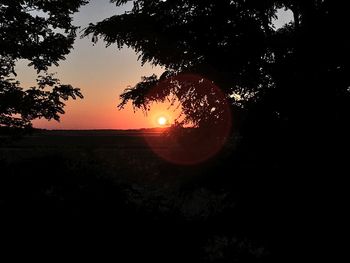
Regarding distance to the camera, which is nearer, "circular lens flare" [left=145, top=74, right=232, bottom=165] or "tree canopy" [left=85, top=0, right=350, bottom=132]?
"tree canopy" [left=85, top=0, right=350, bottom=132]

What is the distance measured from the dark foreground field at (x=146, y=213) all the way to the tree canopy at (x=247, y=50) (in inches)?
40.4

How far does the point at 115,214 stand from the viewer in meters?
6.13

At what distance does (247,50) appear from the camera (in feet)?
19.9

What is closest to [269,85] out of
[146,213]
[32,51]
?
[146,213]

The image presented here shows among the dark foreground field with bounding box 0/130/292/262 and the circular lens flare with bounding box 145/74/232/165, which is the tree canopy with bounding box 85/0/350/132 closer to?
the circular lens flare with bounding box 145/74/232/165

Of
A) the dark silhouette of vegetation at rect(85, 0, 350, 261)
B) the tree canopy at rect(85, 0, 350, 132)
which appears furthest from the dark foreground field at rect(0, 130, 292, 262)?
the tree canopy at rect(85, 0, 350, 132)

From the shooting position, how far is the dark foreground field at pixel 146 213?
5.34 metres

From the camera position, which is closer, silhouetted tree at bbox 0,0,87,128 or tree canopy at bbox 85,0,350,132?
tree canopy at bbox 85,0,350,132

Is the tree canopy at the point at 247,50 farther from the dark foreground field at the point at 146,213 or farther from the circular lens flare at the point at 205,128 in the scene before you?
the dark foreground field at the point at 146,213

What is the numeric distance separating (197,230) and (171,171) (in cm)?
95

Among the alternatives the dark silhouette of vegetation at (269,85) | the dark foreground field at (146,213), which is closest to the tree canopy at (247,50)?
the dark silhouette of vegetation at (269,85)

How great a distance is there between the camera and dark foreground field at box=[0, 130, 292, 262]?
5.34m

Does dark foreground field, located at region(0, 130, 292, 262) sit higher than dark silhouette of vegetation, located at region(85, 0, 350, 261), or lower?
lower

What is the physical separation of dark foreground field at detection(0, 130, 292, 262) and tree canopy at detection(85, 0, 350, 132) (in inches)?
40.4
